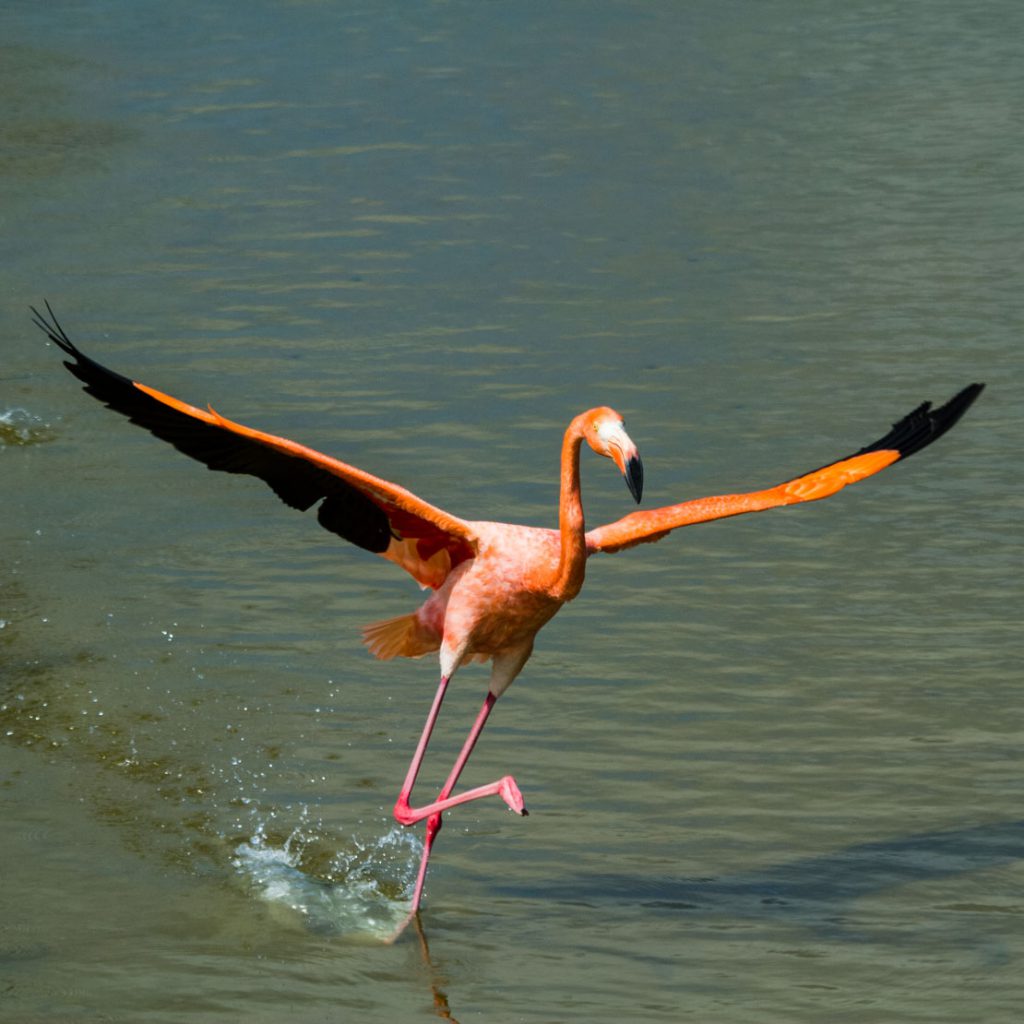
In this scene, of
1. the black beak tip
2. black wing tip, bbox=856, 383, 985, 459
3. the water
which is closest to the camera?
the black beak tip

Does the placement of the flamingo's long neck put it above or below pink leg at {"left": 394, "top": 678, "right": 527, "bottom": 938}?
above

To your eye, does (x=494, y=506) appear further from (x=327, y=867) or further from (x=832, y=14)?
(x=832, y=14)

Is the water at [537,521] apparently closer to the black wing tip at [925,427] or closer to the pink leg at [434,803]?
the pink leg at [434,803]

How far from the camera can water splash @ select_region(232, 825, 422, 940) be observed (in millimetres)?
7367

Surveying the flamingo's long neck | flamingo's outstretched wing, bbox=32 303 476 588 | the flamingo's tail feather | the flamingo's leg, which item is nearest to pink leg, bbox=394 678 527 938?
the flamingo's leg

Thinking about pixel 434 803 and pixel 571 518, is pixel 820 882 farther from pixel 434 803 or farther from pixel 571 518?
pixel 571 518

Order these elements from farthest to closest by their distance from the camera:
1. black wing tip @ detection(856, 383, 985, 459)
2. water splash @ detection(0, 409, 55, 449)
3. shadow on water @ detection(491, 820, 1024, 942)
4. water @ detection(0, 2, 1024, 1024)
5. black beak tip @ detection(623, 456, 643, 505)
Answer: water splash @ detection(0, 409, 55, 449) → black wing tip @ detection(856, 383, 985, 459) → shadow on water @ detection(491, 820, 1024, 942) → water @ detection(0, 2, 1024, 1024) → black beak tip @ detection(623, 456, 643, 505)

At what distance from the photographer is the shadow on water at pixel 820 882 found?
23.9 ft

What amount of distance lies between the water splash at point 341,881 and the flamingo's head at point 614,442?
1.94 m

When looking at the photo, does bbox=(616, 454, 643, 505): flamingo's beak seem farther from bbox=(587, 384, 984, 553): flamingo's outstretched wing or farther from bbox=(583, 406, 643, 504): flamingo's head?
bbox=(587, 384, 984, 553): flamingo's outstretched wing

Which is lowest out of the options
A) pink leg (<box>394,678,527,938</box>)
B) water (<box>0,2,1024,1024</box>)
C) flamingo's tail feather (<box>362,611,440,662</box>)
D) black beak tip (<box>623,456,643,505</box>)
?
water (<box>0,2,1024,1024</box>)

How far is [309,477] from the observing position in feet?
23.9

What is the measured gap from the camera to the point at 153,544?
1088 centimetres

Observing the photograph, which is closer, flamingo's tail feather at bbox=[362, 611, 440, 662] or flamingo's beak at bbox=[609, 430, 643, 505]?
flamingo's beak at bbox=[609, 430, 643, 505]
